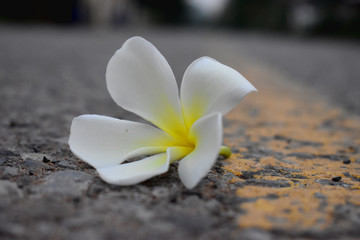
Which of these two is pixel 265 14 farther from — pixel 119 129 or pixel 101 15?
pixel 119 129

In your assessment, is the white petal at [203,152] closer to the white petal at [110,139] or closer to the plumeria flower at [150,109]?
the plumeria flower at [150,109]

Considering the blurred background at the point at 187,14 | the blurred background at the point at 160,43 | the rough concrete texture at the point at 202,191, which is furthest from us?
the blurred background at the point at 187,14

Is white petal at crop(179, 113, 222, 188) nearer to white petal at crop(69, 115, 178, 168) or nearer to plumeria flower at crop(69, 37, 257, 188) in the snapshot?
plumeria flower at crop(69, 37, 257, 188)

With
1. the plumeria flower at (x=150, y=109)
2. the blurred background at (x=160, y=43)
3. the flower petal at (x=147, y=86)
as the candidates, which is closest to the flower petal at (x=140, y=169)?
the plumeria flower at (x=150, y=109)

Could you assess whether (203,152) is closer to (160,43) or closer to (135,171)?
(135,171)

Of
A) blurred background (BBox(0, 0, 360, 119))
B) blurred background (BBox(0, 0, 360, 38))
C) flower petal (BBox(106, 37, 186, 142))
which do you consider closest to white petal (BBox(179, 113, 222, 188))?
flower petal (BBox(106, 37, 186, 142))

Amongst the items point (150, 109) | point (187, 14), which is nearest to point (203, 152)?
point (150, 109)
